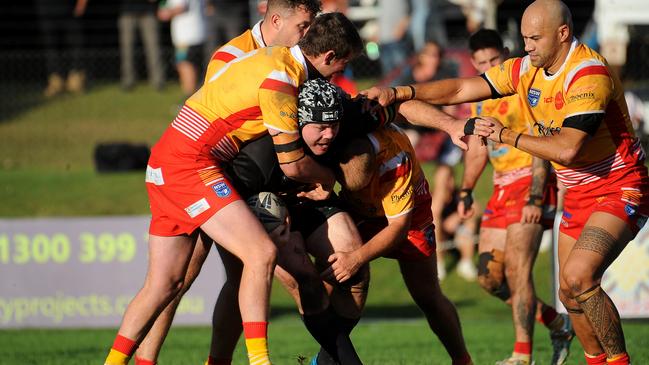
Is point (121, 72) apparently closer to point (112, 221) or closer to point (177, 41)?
point (177, 41)

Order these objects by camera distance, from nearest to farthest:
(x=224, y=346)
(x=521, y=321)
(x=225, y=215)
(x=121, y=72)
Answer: (x=225, y=215), (x=224, y=346), (x=521, y=321), (x=121, y=72)

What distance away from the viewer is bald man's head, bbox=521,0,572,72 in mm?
6770

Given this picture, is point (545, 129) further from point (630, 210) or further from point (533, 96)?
point (630, 210)

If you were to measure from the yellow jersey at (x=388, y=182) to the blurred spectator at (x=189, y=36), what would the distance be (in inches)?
392

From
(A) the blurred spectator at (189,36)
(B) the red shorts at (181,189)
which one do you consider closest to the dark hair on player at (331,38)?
(B) the red shorts at (181,189)

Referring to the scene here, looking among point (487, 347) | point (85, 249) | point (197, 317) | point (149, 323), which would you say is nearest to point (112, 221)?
point (85, 249)

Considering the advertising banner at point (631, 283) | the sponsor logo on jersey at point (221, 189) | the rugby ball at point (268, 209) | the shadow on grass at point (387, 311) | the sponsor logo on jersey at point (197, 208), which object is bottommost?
the shadow on grass at point (387, 311)

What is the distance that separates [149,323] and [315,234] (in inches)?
46.8

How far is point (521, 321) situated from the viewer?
8.38m

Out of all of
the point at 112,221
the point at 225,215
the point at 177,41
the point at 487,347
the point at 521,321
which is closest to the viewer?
the point at 225,215

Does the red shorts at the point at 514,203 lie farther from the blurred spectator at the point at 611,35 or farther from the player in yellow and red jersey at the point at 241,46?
the blurred spectator at the point at 611,35

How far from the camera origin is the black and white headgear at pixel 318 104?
6.16m

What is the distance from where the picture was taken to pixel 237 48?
7.61 metres

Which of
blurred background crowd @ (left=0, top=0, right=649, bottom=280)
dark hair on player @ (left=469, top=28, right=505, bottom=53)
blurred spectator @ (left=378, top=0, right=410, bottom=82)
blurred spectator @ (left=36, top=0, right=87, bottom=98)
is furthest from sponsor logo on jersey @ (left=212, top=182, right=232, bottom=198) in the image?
blurred spectator @ (left=36, top=0, right=87, bottom=98)
